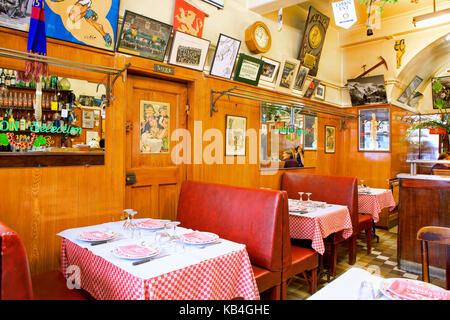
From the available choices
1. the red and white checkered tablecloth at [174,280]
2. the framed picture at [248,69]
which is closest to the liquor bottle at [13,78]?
the red and white checkered tablecloth at [174,280]

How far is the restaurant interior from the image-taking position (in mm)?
1966

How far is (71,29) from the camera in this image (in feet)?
9.29

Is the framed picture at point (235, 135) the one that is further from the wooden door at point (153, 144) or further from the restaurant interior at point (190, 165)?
the wooden door at point (153, 144)

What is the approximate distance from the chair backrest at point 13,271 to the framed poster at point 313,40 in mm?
5391

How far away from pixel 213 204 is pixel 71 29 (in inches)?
84.0

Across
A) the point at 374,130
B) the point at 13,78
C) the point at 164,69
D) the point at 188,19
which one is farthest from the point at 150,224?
the point at 374,130

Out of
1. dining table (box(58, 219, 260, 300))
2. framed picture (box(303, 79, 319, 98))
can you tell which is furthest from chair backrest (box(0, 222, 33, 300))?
framed picture (box(303, 79, 319, 98))

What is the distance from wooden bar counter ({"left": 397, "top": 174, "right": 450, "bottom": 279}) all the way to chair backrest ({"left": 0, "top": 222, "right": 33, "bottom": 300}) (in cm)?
425

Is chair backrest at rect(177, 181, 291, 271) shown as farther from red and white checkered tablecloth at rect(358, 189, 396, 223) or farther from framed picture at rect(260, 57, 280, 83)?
red and white checkered tablecloth at rect(358, 189, 396, 223)

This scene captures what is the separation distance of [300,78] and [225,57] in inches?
78.6

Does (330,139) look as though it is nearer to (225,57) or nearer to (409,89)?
(409,89)

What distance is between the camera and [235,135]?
455 cm
